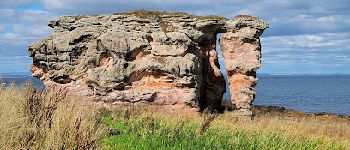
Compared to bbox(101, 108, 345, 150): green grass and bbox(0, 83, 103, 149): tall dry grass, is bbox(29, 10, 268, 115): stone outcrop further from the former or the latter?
bbox(0, 83, 103, 149): tall dry grass

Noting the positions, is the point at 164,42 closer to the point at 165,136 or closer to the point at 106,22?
the point at 106,22

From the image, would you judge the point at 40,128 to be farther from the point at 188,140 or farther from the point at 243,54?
the point at 243,54

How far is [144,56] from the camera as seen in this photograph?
3142 cm

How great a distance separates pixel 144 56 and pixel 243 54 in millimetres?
6542

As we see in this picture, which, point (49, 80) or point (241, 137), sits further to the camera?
point (49, 80)

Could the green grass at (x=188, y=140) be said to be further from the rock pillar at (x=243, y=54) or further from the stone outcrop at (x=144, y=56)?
the rock pillar at (x=243, y=54)

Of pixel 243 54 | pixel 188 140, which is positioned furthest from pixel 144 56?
pixel 188 140

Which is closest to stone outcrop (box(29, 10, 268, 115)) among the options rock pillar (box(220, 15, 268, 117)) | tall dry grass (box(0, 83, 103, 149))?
rock pillar (box(220, 15, 268, 117))

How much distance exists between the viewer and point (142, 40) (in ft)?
103

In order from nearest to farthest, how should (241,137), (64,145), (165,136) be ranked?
(64,145)
(165,136)
(241,137)

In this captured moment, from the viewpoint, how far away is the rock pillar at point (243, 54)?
33.8 metres

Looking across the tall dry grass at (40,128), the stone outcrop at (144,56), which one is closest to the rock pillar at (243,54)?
the stone outcrop at (144,56)

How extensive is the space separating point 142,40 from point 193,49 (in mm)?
3372

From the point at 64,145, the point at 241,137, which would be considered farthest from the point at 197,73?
Answer: the point at 64,145
